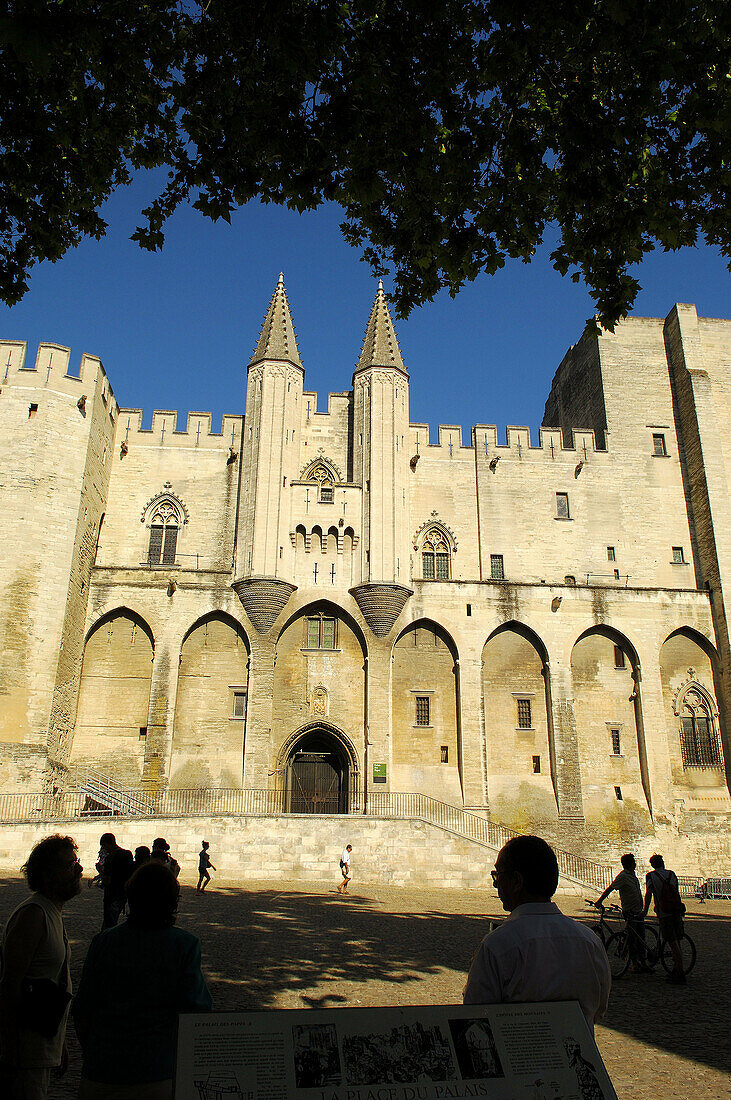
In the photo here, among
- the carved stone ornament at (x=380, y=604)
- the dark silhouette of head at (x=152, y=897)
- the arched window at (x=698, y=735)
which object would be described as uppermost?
the carved stone ornament at (x=380, y=604)

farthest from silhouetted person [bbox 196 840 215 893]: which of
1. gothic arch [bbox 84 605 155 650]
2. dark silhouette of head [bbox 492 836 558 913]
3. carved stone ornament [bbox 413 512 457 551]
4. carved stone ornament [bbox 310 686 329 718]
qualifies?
dark silhouette of head [bbox 492 836 558 913]

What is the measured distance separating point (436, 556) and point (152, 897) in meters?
27.2

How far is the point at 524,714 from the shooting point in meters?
28.7

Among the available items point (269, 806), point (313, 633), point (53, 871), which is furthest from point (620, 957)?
point (313, 633)

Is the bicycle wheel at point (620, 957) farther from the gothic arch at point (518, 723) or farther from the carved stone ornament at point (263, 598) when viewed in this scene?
the carved stone ornament at point (263, 598)

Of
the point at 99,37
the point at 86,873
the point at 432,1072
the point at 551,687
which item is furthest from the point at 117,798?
the point at 432,1072

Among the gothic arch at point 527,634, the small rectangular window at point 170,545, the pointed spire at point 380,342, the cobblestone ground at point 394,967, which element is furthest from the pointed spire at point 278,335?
the cobblestone ground at point 394,967

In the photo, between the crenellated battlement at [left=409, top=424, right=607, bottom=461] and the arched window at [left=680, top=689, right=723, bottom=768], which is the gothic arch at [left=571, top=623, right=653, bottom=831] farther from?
the crenellated battlement at [left=409, top=424, right=607, bottom=461]

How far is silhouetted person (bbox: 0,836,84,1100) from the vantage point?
144 inches

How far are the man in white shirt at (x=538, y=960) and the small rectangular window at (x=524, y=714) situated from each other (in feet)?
85.5

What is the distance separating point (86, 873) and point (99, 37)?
19.2 meters

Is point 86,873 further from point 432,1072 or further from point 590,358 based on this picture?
point 590,358

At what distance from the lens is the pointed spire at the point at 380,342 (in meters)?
30.5

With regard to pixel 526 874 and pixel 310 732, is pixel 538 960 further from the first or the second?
pixel 310 732
